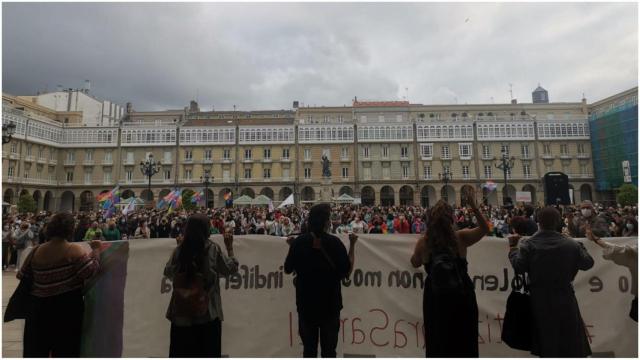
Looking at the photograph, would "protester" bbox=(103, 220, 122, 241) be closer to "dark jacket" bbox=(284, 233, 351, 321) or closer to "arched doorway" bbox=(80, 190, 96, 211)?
"dark jacket" bbox=(284, 233, 351, 321)

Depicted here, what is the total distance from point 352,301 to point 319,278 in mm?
1364

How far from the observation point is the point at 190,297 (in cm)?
311

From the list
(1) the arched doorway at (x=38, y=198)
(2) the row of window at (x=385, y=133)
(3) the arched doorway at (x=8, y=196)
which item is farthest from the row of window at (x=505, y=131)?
(3) the arched doorway at (x=8, y=196)

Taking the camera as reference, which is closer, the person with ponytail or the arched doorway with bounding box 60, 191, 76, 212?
the person with ponytail

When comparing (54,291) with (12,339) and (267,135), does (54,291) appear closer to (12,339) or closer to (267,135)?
(12,339)

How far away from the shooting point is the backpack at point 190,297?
311 cm

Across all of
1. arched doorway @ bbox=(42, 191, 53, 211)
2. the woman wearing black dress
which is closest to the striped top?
the woman wearing black dress

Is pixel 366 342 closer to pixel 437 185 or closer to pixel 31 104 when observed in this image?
pixel 437 185

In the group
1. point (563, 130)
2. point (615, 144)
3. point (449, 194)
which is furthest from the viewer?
point (449, 194)

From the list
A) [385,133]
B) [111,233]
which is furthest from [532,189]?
[111,233]

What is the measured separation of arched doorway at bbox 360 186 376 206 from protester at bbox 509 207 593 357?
47300 millimetres

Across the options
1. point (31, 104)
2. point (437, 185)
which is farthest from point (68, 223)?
point (31, 104)

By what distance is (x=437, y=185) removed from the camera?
49125 mm

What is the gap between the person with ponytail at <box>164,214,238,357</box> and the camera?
3.12 metres
